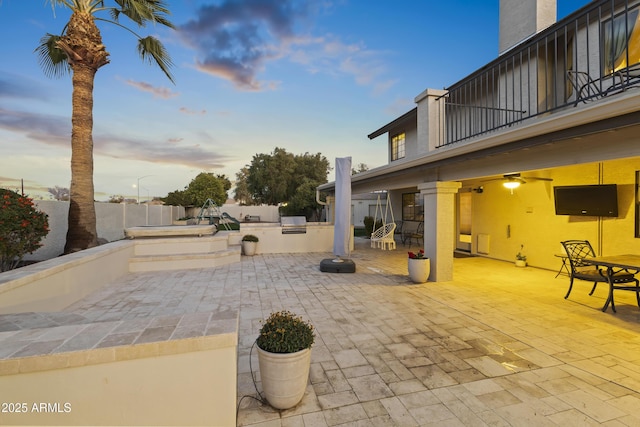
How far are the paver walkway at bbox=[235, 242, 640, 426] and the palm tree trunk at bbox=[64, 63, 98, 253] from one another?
15.9 ft

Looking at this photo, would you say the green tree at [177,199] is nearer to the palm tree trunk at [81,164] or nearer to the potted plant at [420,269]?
the palm tree trunk at [81,164]

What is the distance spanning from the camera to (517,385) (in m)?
2.79

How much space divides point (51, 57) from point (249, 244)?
8.20m

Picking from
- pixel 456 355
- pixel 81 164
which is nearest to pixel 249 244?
pixel 81 164

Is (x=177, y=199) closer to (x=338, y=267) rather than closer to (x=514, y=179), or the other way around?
(x=338, y=267)

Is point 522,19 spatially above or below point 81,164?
above

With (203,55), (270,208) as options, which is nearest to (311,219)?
(270,208)

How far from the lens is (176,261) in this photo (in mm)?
8250

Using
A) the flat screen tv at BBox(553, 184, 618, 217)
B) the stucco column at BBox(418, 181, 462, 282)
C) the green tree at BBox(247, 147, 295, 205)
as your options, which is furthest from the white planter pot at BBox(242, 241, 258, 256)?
the green tree at BBox(247, 147, 295, 205)

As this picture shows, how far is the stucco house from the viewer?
347cm

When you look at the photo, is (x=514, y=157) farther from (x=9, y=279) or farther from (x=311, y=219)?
(x=311, y=219)

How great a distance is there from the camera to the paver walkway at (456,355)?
2410 millimetres

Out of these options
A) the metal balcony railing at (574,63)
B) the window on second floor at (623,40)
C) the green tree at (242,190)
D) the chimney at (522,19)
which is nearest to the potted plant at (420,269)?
the metal balcony railing at (574,63)

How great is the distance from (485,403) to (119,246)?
8.04m
